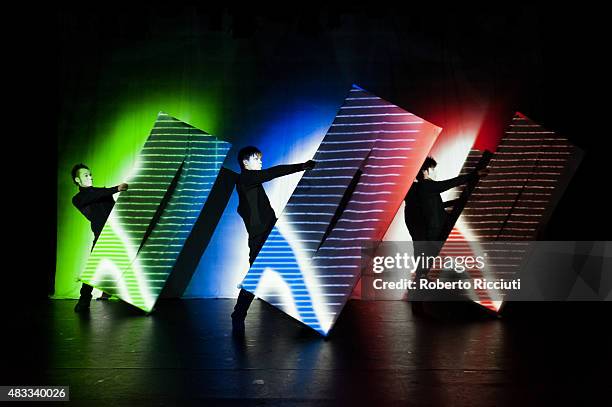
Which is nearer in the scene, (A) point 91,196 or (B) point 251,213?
(B) point 251,213

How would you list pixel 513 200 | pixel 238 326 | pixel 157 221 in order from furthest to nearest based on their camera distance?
pixel 157 221
pixel 513 200
pixel 238 326

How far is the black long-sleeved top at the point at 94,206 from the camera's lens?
632 centimetres

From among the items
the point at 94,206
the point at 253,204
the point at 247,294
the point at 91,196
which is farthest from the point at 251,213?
the point at 94,206

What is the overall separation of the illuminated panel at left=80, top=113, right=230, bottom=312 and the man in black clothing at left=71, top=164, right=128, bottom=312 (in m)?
0.35

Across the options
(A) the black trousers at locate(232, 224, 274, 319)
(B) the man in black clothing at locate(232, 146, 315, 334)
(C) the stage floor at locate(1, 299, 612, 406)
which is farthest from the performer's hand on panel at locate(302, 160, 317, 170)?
(C) the stage floor at locate(1, 299, 612, 406)

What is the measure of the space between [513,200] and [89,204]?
4.06 meters

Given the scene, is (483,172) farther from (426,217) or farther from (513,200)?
(426,217)

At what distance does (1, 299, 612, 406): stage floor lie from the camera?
3133 millimetres

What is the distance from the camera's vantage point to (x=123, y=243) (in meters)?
5.99

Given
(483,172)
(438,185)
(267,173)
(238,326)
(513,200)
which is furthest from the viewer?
(438,185)

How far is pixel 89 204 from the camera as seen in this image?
250 inches

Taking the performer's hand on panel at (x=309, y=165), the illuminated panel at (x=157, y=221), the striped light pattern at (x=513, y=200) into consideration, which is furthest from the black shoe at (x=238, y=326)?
the striped light pattern at (x=513, y=200)

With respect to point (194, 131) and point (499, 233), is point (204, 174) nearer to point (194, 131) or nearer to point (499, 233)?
point (194, 131)

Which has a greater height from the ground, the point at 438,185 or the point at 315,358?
the point at 438,185
